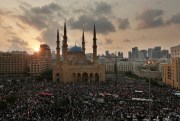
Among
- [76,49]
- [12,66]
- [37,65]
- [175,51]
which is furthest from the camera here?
[12,66]

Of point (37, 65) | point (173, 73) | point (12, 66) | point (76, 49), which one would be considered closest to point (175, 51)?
point (173, 73)

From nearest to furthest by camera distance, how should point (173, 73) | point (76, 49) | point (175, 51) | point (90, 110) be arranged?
1. point (90, 110)
2. point (173, 73)
3. point (175, 51)
4. point (76, 49)

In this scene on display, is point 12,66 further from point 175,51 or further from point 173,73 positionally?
point 173,73

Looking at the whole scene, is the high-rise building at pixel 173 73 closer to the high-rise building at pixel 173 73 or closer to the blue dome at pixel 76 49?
the high-rise building at pixel 173 73

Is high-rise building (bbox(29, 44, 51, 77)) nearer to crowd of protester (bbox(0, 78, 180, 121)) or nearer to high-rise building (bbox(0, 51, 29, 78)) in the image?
high-rise building (bbox(0, 51, 29, 78))

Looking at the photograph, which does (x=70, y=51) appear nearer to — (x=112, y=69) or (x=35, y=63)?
(x=35, y=63)

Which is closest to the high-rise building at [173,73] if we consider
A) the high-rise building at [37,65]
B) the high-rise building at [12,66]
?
the high-rise building at [37,65]

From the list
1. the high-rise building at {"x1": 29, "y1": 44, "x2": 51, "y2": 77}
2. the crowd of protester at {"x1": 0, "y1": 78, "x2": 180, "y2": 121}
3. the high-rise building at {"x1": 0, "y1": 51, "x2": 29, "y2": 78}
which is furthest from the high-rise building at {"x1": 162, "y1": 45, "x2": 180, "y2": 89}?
the high-rise building at {"x1": 0, "y1": 51, "x2": 29, "y2": 78}

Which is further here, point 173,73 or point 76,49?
point 76,49

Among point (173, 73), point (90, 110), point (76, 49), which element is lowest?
point (90, 110)
